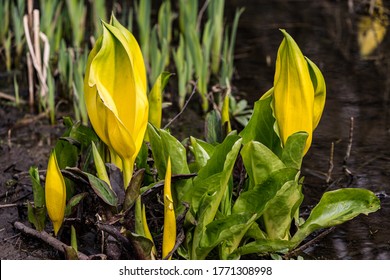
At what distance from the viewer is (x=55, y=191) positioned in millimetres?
2414

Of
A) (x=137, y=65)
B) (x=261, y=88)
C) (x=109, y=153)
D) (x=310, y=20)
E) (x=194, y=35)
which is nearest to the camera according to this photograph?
(x=137, y=65)

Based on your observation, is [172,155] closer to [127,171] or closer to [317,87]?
[127,171]

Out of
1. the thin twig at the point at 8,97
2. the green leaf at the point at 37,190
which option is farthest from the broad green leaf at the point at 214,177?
the thin twig at the point at 8,97

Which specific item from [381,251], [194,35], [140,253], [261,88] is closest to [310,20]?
[261,88]

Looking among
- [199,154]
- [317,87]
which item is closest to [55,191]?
[199,154]

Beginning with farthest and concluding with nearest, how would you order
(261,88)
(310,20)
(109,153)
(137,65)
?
(310,20) < (261,88) < (109,153) < (137,65)

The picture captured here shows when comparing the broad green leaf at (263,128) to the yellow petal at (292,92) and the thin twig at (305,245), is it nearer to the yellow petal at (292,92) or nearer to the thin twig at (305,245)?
the yellow petal at (292,92)

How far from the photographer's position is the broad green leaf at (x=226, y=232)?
7.50 feet

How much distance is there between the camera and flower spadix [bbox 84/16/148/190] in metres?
2.18

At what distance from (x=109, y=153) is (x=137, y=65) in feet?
1.42

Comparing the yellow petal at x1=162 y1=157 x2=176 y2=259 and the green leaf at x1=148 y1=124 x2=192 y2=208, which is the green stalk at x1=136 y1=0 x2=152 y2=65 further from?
the yellow petal at x1=162 y1=157 x2=176 y2=259

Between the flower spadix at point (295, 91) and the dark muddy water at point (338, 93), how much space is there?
0.48 metres

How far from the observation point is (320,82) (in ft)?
7.82
